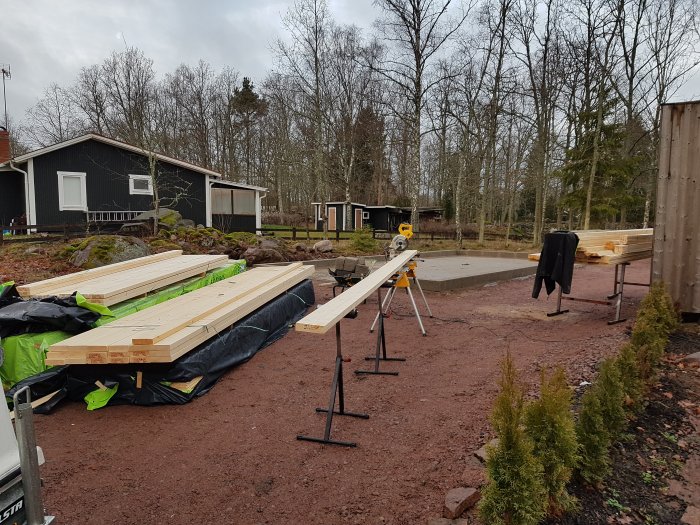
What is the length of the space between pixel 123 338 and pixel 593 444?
387cm

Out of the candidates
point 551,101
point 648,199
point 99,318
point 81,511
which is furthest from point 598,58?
point 81,511

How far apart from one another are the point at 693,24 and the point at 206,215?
25940mm

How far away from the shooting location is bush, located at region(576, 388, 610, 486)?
266 centimetres

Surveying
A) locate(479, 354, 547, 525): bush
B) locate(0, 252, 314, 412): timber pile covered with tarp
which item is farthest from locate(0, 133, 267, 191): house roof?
locate(479, 354, 547, 525): bush

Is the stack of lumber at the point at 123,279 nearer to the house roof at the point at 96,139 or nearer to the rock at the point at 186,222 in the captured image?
the rock at the point at 186,222

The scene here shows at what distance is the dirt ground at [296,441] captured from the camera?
2797mm

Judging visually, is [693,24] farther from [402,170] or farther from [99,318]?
[99,318]

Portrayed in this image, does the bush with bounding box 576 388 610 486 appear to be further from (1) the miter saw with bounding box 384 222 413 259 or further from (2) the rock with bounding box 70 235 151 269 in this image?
(2) the rock with bounding box 70 235 151 269

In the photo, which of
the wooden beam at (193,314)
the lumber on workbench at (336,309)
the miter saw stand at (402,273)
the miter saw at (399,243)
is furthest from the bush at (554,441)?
the miter saw at (399,243)

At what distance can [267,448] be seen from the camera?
11.6 ft

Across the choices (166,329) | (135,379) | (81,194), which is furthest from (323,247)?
(81,194)

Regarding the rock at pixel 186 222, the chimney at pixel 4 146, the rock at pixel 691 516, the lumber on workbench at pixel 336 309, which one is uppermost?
the chimney at pixel 4 146

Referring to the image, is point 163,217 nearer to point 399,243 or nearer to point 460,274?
point 460,274

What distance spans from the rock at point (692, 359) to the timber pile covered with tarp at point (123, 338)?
4.75 metres
